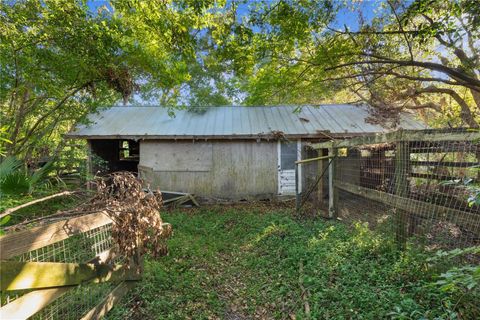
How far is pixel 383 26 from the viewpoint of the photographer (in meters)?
6.43

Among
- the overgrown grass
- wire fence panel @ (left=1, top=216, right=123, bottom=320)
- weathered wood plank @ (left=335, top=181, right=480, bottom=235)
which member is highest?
weathered wood plank @ (left=335, top=181, right=480, bottom=235)

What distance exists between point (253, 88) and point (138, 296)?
7044mm

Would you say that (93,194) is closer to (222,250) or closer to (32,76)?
(222,250)

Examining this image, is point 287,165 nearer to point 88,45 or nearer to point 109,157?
point 88,45

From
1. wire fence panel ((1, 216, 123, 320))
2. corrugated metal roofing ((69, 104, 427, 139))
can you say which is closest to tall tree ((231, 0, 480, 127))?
corrugated metal roofing ((69, 104, 427, 139))

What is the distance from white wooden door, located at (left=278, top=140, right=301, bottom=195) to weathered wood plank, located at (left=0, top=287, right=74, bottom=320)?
8509 millimetres

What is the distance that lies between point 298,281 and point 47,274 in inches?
116

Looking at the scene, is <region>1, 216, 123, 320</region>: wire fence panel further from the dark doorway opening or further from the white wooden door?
the white wooden door

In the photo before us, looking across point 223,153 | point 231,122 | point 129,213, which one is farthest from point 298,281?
point 231,122

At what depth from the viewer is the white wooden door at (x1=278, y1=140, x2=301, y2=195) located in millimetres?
9761

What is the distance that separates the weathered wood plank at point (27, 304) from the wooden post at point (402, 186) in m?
3.98

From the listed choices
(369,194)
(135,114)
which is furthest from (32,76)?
(369,194)

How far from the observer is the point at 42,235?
1570mm

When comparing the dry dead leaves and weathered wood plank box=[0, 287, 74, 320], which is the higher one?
the dry dead leaves
